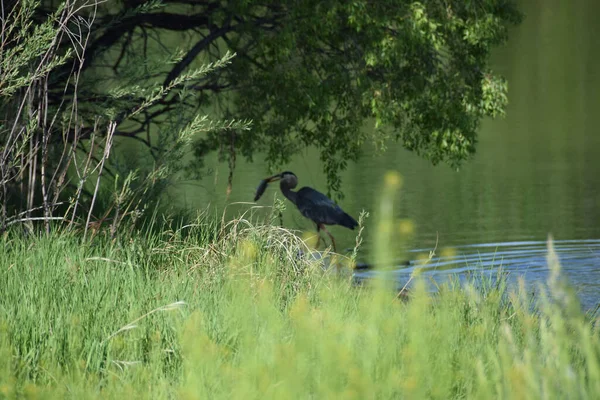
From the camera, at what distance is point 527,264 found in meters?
12.3

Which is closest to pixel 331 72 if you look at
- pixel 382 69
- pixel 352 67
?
pixel 352 67

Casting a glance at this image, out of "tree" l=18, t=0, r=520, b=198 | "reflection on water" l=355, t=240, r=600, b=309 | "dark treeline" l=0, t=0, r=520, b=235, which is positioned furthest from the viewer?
"tree" l=18, t=0, r=520, b=198

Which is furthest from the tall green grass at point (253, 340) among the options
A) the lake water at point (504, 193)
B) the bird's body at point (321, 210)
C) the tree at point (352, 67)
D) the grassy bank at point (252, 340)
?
the bird's body at point (321, 210)

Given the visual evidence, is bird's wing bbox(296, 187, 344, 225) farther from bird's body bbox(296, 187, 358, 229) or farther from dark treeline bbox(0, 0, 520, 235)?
dark treeline bbox(0, 0, 520, 235)

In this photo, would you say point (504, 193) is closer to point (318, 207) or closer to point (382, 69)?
point (318, 207)

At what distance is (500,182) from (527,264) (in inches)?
417

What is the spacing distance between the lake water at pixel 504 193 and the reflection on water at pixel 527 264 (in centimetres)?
1

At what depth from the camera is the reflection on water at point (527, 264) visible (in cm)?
1071

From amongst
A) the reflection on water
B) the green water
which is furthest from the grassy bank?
the green water

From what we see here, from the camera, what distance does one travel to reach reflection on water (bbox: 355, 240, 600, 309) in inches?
422

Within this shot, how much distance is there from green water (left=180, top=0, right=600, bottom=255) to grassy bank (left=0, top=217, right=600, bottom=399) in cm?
535

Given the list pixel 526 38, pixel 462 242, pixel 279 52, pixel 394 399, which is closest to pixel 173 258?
pixel 394 399

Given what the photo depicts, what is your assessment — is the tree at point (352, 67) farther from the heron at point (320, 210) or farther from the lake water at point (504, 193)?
the lake water at point (504, 193)

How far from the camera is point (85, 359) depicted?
491 cm
